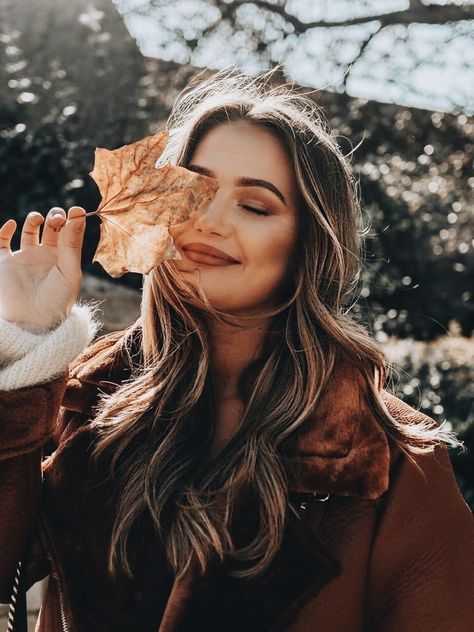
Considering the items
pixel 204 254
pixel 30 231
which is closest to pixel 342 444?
pixel 204 254

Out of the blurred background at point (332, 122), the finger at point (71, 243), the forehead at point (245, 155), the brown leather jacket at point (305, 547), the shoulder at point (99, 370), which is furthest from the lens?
the blurred background at point (332, 122)

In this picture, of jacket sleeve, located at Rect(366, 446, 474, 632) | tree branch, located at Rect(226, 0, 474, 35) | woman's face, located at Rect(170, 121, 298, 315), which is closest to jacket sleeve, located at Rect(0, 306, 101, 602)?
woman's face, located at Rect(170, 121, 298, 315)

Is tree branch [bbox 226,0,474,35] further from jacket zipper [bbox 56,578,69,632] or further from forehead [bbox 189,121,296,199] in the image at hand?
jacket zipper [bbox 56,578,69,632]

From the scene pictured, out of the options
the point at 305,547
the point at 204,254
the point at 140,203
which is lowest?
the point at 305,547

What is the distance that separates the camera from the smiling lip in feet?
6.64

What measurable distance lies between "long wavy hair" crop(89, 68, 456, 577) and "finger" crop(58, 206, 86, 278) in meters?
0.27

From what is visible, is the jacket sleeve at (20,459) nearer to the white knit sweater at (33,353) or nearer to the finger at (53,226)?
the white knit sweater at (33,353)

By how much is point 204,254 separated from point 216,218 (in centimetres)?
10

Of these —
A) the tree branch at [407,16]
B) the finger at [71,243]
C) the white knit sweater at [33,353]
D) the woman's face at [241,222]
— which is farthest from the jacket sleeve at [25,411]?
the tree branch at [407,16]

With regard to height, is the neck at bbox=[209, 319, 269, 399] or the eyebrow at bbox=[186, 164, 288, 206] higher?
the eyebrow at bbox=[186, 164, 288, 206]

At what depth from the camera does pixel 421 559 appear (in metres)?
1.86

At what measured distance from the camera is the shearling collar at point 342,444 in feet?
6.25

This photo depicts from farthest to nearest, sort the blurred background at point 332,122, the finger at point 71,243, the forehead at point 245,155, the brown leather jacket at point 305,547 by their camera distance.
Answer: the blurred background at point 332,122, the forehead at point 245,155, the finger at point 71,243, the brown leather jacket at point 305,547

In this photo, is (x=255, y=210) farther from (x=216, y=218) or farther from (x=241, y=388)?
(x=241, y=388)
